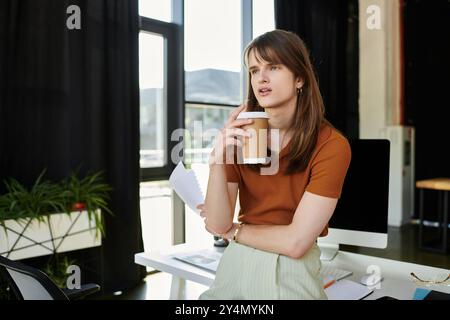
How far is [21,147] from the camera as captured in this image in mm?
2859

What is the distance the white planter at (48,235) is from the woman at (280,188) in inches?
71.7

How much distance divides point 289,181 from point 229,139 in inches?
7.3

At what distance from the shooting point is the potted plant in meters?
2.43

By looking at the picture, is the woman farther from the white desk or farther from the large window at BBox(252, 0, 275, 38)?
the large window at BBox(252, 0, 275, 38)

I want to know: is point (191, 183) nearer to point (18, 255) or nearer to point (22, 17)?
point (18, 255)

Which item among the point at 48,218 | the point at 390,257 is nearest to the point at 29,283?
the point at 48,218

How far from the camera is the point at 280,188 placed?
995 mm

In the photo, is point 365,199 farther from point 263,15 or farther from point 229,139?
point 263,15

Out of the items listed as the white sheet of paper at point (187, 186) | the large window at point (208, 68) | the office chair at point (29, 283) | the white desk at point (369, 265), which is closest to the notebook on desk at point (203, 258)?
the white desk at point (369, 265)

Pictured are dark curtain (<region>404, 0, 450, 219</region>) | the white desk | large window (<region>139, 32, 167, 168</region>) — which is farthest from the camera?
dark curtain (<region>404, 0, 450, 219</region>)

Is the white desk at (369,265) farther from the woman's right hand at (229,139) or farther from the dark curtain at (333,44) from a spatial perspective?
the dark curtain at (333,44)

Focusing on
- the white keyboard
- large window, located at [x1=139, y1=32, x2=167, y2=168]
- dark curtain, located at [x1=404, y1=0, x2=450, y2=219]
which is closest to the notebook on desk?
the white keyboard

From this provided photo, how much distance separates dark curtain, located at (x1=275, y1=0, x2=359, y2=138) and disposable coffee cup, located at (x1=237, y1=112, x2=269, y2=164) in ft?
14.0
